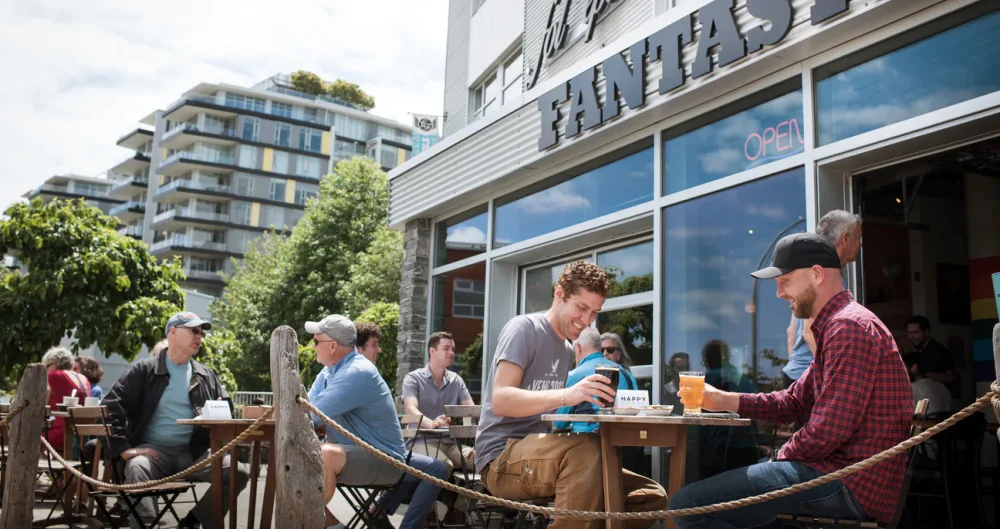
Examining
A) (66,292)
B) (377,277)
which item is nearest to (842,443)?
(66,292)

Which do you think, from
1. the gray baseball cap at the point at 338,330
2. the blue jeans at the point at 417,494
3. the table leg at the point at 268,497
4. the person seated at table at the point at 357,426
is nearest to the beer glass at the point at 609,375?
the person seated at table at the point at 357,426

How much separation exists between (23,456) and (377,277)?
26055 millimetres

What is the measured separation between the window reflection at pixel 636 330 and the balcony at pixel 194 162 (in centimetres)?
6547

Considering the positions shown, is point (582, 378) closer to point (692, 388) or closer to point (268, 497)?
point (692, 388)

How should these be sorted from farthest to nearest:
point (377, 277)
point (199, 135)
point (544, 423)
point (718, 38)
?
point (199, 135), point (377, 277), point (718, 38), point (544, 423)

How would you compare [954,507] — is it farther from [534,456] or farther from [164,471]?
[164,471]

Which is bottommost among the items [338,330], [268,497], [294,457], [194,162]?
[268,497]

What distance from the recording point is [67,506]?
277 inches

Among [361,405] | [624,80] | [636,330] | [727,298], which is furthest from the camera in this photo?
[636,330]

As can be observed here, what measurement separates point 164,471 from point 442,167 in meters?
5.64

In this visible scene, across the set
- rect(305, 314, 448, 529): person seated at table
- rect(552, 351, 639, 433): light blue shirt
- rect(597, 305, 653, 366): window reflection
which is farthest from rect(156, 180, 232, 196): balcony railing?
rect(552, 351, 639, 433): light blue shirt

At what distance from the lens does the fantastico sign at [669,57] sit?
5.87m

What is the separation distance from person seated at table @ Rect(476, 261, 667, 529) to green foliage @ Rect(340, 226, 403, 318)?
2675 cm

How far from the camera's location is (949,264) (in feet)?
28.6
